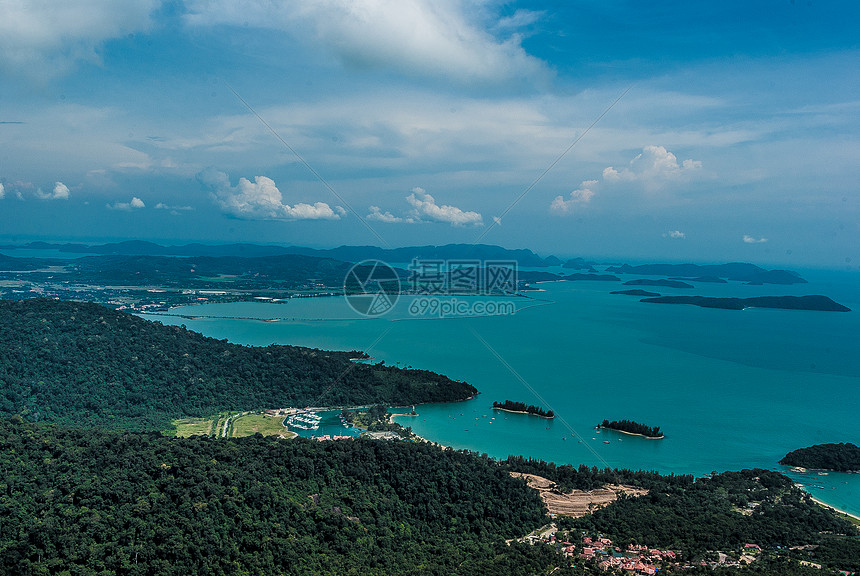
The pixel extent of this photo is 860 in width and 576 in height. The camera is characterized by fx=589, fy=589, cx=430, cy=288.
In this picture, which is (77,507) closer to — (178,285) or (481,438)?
(481,438)

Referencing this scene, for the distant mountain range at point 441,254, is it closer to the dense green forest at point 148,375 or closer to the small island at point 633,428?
the dense green forest at point 148,375

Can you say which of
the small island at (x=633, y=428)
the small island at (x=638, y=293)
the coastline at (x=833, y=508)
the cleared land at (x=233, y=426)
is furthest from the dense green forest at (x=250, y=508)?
the small island at (x=638, y=293)

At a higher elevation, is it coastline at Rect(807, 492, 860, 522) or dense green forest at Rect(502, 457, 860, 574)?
dense green forest at Rect(502, 457, 860, 574)

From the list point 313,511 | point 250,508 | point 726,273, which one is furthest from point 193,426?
point 726,273

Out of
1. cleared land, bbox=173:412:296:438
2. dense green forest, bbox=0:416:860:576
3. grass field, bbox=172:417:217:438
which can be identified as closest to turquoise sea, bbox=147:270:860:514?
dense green forest, bbox=0:416:860:576

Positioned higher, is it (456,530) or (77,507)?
(77,507)

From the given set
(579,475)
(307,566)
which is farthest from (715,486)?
(307,566)

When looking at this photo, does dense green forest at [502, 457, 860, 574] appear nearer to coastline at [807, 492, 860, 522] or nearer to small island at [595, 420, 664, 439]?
coastline at [807, 492, 860, 522]
